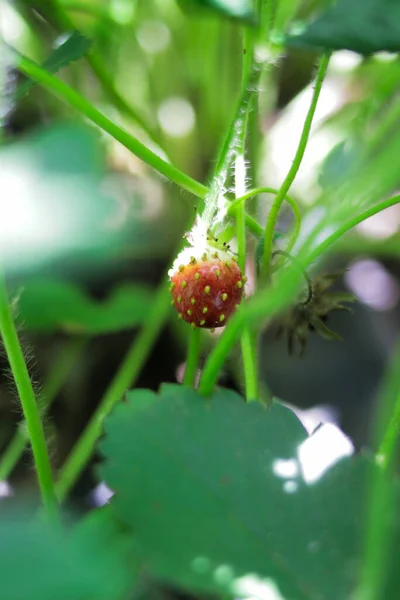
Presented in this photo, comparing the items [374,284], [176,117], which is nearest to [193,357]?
[374,284]

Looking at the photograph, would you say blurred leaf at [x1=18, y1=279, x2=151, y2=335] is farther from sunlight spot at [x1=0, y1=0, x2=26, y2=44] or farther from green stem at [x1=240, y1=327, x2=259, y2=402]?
sunlight spot at [x1=0, y1=0, x2=26, y2=44]

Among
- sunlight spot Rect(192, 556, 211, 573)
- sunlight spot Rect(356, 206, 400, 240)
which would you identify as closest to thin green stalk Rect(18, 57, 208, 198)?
sunlight spot Rect(192, 556, 211, 573)

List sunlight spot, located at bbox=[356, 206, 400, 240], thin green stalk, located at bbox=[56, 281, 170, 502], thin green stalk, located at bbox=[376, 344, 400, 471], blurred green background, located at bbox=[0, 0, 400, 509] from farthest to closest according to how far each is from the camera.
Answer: sunlight spot, located at bbox=[356, 206, 400, 240] < blurred green background, located at bbox=[0, 0, 400, 509] < thin green stalk, located at bbox=[56, 281, 170, 502] < thin green stalk, located at bbox=[376, 344, 400, 471]

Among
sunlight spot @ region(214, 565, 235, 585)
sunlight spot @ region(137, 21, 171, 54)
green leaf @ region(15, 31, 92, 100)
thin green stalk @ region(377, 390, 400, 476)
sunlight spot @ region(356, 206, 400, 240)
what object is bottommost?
sunlight spot @ region(214, 565, 235, 585)

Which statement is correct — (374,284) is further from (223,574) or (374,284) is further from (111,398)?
(223,574)

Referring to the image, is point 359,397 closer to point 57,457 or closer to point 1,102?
point 57,457

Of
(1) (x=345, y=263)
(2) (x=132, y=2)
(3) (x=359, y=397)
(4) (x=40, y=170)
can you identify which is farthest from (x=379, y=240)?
(4) (x=40, y=170)
